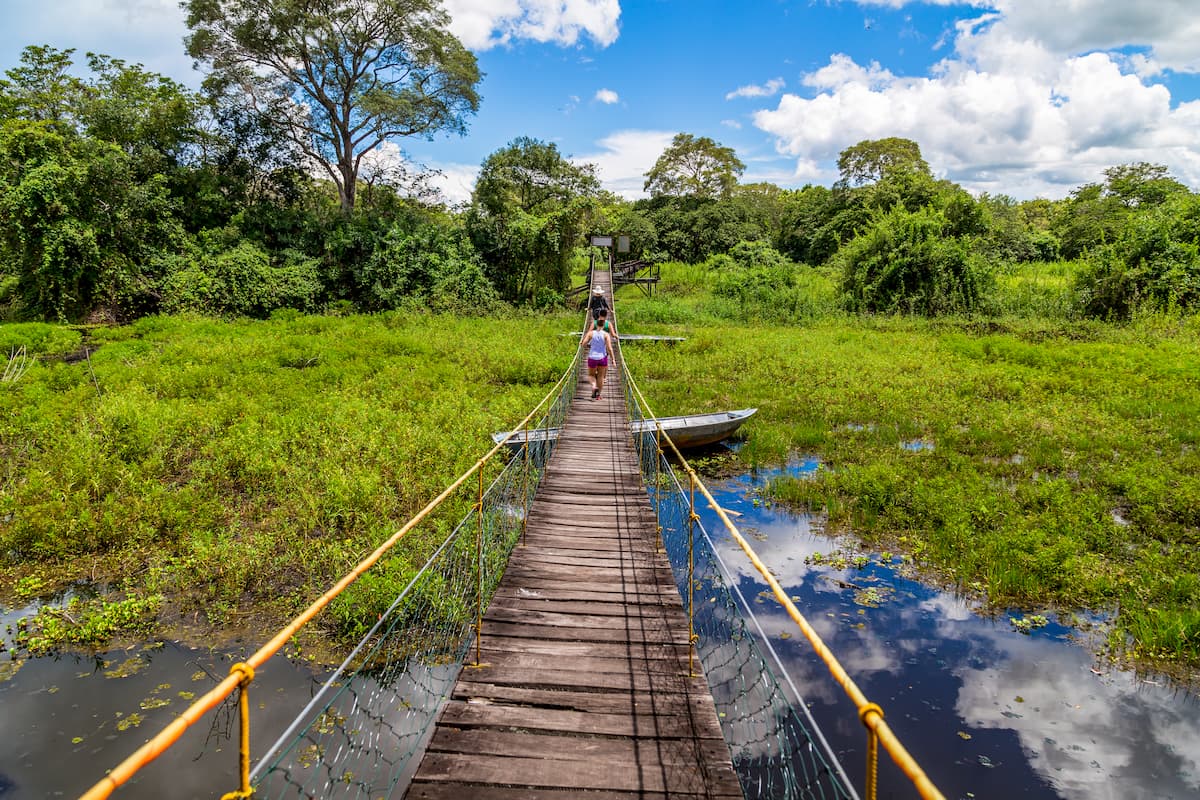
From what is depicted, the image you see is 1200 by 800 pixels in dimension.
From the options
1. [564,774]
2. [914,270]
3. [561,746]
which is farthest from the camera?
[914,270]

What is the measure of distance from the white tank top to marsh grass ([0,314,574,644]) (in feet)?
6.01

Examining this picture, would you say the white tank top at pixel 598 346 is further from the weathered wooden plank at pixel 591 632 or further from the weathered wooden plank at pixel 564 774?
the weathered wooden plank at pixel 564 774

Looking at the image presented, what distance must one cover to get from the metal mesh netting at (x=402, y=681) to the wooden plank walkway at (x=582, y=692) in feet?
1.10

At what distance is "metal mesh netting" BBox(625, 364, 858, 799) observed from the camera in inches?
134

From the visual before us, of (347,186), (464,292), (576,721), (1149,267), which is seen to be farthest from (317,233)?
(1149,267)

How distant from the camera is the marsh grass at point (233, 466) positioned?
554 cm

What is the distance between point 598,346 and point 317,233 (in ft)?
60.8

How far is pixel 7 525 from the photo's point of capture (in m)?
6.17

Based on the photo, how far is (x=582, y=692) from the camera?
10.6 feet

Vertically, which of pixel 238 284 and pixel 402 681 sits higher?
pixel 238 284

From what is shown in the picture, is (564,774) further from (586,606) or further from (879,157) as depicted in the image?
(879,157)

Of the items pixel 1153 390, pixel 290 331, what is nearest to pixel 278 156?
pixel 290 331

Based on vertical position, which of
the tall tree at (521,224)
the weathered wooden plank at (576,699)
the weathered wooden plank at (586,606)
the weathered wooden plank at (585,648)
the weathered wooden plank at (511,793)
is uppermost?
the tall tree at (521,224)

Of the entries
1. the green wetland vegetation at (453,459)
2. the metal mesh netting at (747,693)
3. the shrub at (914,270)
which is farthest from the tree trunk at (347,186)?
the metal mesh netting at (747,693)
